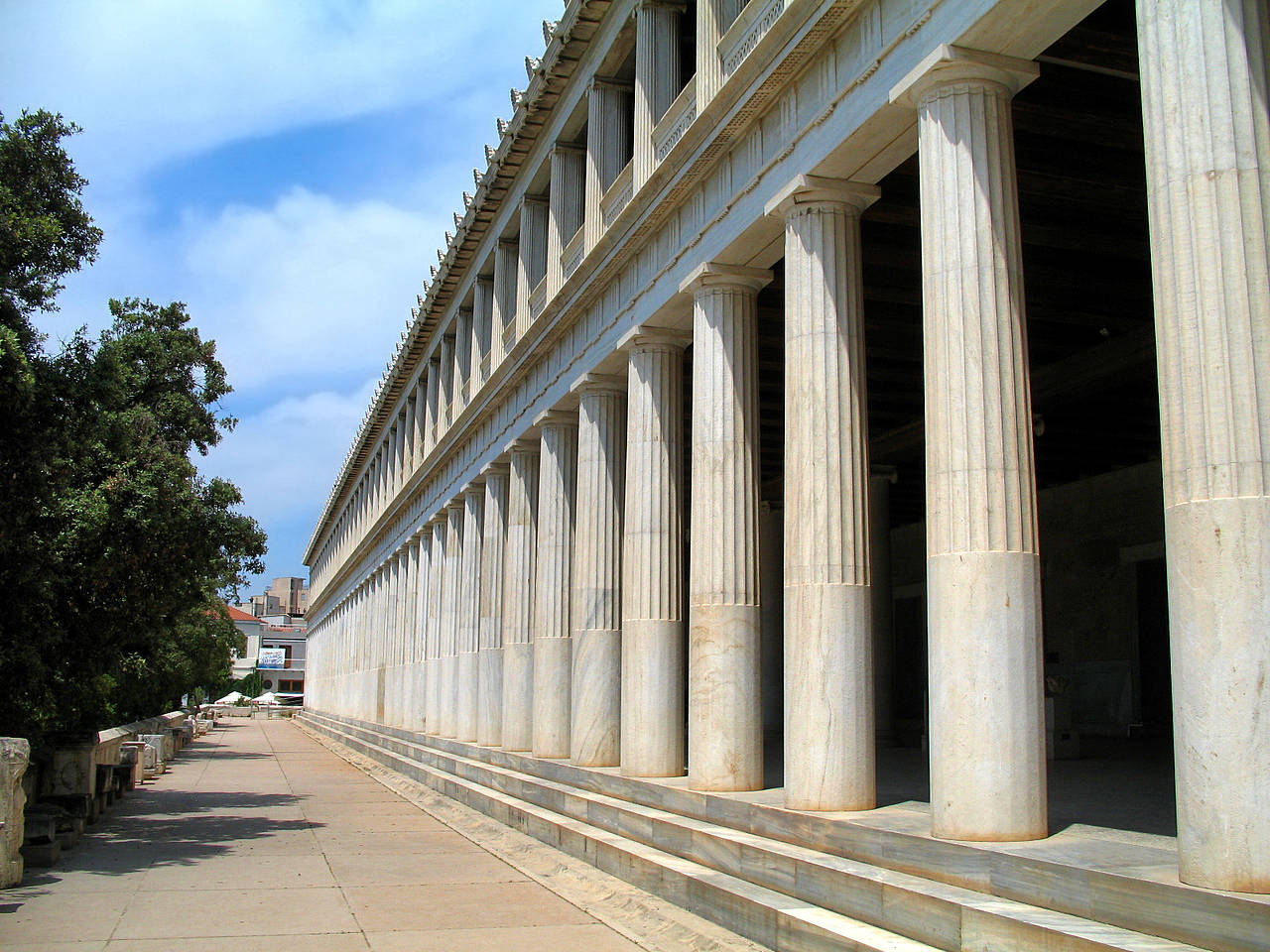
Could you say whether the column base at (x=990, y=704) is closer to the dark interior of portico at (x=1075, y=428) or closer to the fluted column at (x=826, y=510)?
the dark interior of portico at (x=1075, y=428)

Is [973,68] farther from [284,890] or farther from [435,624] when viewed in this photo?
[435,624]

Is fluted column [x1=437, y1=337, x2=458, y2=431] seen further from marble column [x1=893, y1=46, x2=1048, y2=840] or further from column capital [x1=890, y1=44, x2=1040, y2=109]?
marble column [x1=893, y1=46, x2=1048, y2=840]

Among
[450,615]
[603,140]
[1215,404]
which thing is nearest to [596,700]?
[603,140]

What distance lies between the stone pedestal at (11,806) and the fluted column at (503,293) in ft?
48.5

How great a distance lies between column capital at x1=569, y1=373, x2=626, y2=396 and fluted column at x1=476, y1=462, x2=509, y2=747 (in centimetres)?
689

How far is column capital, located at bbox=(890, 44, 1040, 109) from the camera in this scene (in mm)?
9117

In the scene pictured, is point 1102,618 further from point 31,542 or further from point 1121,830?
point 31,542

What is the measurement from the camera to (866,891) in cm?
845

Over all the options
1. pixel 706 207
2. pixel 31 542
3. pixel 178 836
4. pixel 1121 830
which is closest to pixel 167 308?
pixel 31 542

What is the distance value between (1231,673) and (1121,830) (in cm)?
280

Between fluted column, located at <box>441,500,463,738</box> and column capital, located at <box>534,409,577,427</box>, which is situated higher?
column capital, located at <box>534,409,577,427</box>

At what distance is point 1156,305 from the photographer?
6992 mm

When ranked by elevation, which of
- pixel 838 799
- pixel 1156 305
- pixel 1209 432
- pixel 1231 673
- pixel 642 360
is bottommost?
pixel 838 799

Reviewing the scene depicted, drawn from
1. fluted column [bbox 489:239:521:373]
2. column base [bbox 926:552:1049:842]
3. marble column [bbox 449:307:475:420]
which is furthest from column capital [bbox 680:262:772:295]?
marble column [bbox 449:307:475:420]
